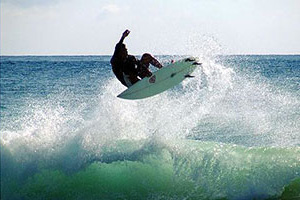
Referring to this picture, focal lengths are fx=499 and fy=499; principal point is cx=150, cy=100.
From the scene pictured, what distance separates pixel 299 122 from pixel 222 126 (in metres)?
2.62

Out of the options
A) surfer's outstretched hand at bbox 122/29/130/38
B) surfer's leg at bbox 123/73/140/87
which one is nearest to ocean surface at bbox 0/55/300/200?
surfer's leg at bbox 123/73/140/87

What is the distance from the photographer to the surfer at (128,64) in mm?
10492

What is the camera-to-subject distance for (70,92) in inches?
1070

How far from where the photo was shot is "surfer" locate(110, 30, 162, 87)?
10.5m

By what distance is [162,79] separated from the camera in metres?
11.0

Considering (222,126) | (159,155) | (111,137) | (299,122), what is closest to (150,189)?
(159,155)

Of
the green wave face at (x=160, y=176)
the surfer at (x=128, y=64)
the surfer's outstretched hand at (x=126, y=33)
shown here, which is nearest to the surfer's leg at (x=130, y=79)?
the surfer at (x=128, y=64)

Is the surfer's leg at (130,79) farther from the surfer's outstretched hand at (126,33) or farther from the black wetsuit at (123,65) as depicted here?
the surfer's outstretched hand at (126,33)

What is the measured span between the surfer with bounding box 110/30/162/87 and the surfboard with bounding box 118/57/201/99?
0.48 feet

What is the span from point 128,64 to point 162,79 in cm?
89

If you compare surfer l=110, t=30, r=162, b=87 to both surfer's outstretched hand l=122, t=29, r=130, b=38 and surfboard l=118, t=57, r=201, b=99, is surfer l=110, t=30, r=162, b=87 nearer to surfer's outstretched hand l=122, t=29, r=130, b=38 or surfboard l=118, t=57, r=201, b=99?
surfer's outstretched hand l=122, t=29, r=130, b=38

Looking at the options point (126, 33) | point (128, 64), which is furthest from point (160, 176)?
point (126, 33)

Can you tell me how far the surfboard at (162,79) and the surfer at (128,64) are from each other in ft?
0.48

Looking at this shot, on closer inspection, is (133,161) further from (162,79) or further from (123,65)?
(123,65)
